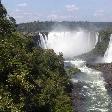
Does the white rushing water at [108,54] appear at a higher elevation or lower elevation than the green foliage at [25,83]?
lower

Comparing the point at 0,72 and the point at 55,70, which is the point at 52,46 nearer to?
the point at 55,70

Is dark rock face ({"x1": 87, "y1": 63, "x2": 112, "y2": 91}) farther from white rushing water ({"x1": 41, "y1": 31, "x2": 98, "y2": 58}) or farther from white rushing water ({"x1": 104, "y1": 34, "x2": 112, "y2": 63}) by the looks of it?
white rushing water ({"x1": 41, "y1": 31, "x2": 98, "y2": 58})

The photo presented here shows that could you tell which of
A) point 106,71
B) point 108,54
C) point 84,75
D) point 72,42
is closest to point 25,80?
point 84,75

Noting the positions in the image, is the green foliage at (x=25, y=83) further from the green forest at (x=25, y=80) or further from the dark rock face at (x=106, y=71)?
the dark rock face at (x=106, y=71)

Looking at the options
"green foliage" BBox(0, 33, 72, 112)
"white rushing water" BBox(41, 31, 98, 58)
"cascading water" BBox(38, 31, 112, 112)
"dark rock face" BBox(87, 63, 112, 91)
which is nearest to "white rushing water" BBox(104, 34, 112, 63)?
"white rushing water" BBox(41, 31, 98, 58)

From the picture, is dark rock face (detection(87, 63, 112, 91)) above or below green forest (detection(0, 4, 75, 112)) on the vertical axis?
below

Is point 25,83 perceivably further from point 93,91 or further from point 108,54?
point 108,54

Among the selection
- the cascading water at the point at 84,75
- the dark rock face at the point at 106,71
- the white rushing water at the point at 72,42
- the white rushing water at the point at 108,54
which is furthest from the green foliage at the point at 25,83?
the white rushing water at the point at 72,42

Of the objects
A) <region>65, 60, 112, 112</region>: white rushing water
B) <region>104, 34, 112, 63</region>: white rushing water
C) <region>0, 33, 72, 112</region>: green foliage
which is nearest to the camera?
<region>0, 33, 72, 112</region>: green foliage
